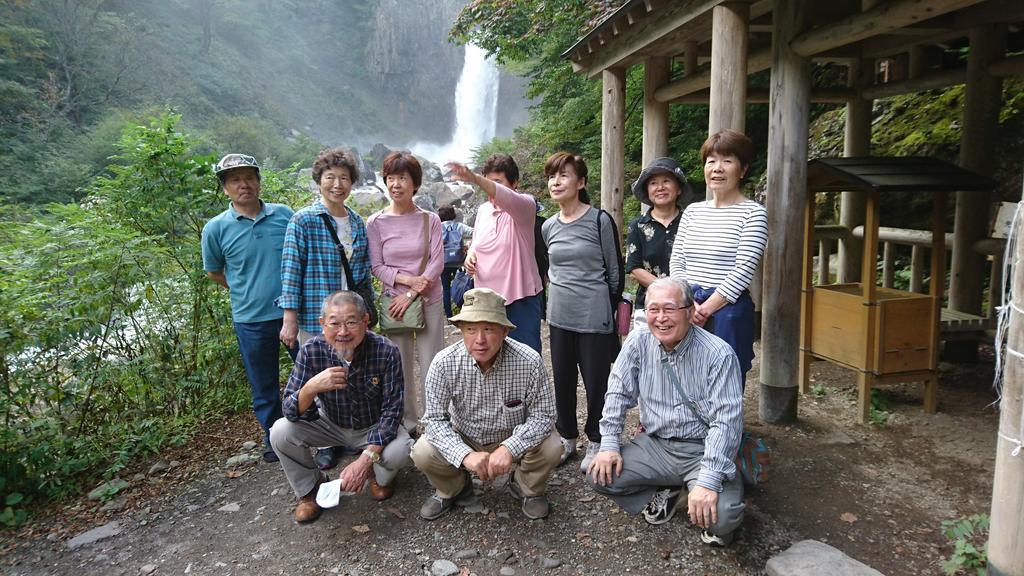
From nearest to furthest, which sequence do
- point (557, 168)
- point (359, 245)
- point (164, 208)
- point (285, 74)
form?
point (557, 168) < point (359, 245) < point (164, 208) < point (285, 74)

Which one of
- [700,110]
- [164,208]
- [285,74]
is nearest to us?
[164,208]

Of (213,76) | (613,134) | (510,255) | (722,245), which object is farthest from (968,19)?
(213,76)

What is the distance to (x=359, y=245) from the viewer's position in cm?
346

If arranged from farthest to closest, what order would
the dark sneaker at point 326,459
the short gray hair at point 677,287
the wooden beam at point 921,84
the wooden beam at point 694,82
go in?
1. the wooden beam at point 921,84
2. the wooden beam at point 694,82
3. the dark sneaker at point 326,459
4. the short gray hair at point 677,287

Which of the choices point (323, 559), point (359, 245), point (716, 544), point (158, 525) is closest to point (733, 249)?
point (716, 544)

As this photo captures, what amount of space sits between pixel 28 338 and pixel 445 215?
3.90m

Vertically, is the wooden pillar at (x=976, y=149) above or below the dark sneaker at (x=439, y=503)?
above

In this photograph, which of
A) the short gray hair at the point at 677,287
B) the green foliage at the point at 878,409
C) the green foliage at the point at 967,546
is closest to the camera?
the green foliage at the point at 967,546

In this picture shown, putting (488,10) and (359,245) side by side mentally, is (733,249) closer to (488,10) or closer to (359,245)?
(359,245)

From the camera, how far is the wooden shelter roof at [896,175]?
3.52m

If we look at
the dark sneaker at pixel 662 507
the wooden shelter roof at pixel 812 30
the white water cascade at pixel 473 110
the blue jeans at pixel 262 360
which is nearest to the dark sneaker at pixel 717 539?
the dark sneaker at pixel 662 507

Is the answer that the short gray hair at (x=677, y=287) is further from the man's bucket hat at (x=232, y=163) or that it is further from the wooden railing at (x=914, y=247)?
the wooden railing at (x=914, y=247)

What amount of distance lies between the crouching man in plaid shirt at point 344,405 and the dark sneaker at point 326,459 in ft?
1.48

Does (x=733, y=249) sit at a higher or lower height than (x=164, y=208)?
lower
